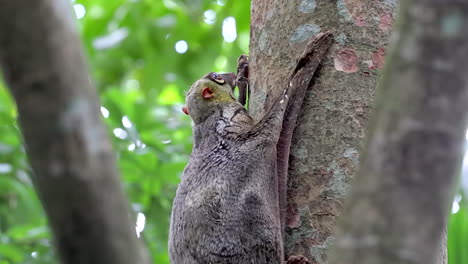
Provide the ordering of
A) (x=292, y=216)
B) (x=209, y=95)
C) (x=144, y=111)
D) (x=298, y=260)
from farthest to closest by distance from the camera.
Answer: (x=144, y=111) → (x=209, y=95) → (x=292, y=216) → (x=298, y=260)

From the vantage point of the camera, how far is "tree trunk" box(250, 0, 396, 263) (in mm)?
3211

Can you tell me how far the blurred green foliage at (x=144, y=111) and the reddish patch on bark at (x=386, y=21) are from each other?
184cm

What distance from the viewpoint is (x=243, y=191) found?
11.8 feet

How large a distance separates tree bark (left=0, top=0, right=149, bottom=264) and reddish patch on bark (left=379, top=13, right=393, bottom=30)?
222 centimetres

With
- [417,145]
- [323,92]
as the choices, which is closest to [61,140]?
[417,145]

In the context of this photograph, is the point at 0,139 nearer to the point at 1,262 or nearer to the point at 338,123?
the point at 1,262

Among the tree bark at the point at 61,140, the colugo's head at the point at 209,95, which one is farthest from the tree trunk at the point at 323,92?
the tree bark at the point at 61,140

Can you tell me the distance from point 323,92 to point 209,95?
1194 millimetres

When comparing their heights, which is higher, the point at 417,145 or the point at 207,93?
the point at 417,145

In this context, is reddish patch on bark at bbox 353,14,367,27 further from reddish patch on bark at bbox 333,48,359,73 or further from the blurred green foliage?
the blurred green foliage

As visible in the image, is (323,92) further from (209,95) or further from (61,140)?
(61,140)

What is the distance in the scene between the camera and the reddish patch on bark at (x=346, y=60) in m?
3.43

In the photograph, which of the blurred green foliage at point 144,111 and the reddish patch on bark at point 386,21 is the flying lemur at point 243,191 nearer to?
the reddish patch on bark at point 386,21

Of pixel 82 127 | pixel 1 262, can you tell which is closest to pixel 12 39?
pixel 82 127
